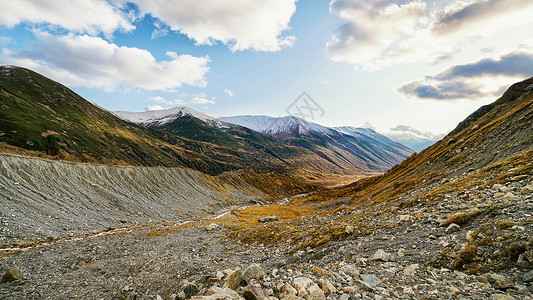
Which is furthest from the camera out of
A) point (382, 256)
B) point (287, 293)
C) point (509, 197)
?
point (509, 197)

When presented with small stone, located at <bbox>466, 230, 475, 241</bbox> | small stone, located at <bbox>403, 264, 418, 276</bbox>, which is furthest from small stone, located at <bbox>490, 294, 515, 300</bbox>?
small stone, located at <bbox>466, 230, 475, 241</bbox>

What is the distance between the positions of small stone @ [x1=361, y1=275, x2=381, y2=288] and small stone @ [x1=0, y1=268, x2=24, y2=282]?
3384 centimetres

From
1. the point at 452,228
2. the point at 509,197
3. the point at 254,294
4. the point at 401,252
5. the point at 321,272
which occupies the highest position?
the point at 509,197

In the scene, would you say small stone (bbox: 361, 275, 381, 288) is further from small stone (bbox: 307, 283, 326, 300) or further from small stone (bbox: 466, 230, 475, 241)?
small stone (bbox: 466, 230, 475, 241)

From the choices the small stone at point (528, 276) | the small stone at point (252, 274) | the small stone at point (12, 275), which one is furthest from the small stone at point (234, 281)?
the small stone at point (12, 275)

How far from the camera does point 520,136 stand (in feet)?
98.8

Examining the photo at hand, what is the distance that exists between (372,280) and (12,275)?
3451 cm

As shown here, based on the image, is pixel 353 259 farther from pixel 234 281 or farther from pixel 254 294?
pixel 234 281

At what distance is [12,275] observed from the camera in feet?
69.6

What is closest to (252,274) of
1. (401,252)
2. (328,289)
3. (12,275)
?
(328,289)

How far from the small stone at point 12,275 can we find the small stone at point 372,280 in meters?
33.8

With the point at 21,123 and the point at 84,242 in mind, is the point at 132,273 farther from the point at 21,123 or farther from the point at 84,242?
the point at 21,123

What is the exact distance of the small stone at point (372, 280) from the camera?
9163 millimetres

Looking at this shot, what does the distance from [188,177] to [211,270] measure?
116 metres
